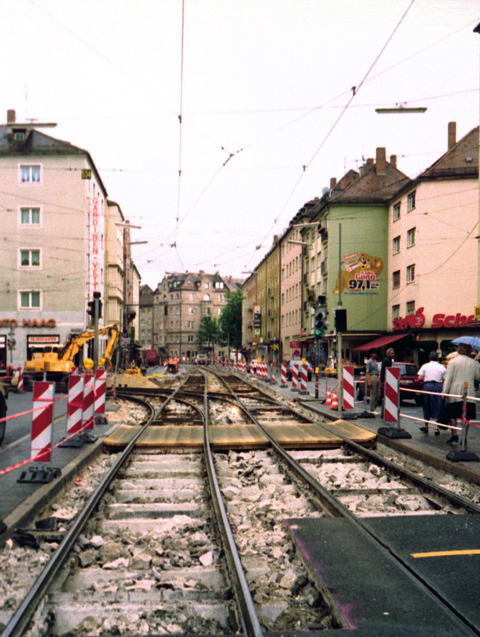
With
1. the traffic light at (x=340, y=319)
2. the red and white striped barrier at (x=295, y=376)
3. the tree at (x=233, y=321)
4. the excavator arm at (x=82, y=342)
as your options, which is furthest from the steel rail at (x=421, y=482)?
the tree at (x=233, y=321)

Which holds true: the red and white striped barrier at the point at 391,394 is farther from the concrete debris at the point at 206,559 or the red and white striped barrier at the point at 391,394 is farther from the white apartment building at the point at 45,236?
the white apartment building at the point at 45,236

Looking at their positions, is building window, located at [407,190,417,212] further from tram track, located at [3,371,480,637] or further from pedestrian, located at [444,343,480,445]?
tram track, located at [3,371,480,637]

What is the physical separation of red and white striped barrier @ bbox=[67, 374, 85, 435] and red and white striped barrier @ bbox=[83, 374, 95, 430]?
82 centimetres

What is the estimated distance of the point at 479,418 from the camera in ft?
50.2

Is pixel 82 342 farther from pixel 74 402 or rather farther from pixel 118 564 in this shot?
pixel 118 564

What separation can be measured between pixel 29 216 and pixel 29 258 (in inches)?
124

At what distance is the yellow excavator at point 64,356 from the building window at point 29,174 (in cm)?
1961

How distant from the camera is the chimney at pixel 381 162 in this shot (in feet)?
163

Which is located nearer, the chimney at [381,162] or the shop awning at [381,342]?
the shop awning at [381,342]

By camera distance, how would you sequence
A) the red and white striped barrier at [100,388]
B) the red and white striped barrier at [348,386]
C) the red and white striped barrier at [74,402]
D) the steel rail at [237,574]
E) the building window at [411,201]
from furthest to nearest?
the building window at [411,201] < the red and white striped barrier at [348,386] < the red and white striped barrier at [100,388] < the red and white striped barrier at [74,402] < the steel rail at [237,574]

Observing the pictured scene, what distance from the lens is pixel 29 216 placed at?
149 feet

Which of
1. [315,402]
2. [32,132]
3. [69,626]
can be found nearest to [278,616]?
[69,626]

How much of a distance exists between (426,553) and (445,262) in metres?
35.8

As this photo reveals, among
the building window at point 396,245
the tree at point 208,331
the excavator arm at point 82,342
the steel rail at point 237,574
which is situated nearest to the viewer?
the steel rail at point 237,574
